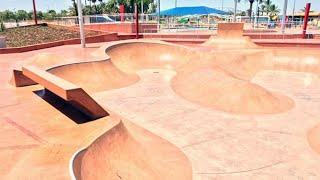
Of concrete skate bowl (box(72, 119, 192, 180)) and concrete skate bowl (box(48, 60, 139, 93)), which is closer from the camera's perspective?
concrete skate bowl (box(72, 119, 192, 180))

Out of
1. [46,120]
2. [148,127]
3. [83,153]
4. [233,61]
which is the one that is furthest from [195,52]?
[83,153]

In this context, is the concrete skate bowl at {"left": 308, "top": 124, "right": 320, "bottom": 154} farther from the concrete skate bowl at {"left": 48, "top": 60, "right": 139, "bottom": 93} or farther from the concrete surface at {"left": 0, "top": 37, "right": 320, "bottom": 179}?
the concrete skate bowl at {"left": 48, "top": 60, "right": 139, "bottom": 93}

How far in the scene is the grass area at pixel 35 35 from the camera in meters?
23.5

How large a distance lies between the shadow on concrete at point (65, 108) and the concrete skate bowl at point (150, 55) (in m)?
8.30

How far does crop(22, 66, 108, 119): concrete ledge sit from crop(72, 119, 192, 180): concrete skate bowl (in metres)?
1.01

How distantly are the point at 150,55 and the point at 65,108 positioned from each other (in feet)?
38.2

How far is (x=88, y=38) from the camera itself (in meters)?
23.5

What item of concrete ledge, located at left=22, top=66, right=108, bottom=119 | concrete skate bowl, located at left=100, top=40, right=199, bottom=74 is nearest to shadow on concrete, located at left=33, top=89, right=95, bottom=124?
concrete ledge, located at left=22, top=66, right=108, bottom=119

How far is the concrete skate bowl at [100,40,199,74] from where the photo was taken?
711 inches

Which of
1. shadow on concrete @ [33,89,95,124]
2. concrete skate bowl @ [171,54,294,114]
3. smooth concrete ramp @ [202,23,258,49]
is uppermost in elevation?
smooth concrete ramp @ [202,23,258,49]

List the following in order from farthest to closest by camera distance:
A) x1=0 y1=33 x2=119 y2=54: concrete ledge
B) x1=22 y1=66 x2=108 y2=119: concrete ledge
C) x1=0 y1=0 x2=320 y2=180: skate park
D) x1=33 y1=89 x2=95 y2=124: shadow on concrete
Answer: x1=0 y1=33 x2=119 y2=54: concrete ledge
x1=33 y1=89 x2=95 y2=124: shadow on concrete
x1=22 y1=66 x2=108 y2=119: concrete ledge
x1=0 y1=0 x2=320 y2=180: skate park

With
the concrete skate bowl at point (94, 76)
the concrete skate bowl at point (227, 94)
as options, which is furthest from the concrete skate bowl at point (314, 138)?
the concrete skate bowl at point (94, 76)

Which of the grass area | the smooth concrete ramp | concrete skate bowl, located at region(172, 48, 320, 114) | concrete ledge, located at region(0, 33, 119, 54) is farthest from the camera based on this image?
the grass area

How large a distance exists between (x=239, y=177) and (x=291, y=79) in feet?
37.7
